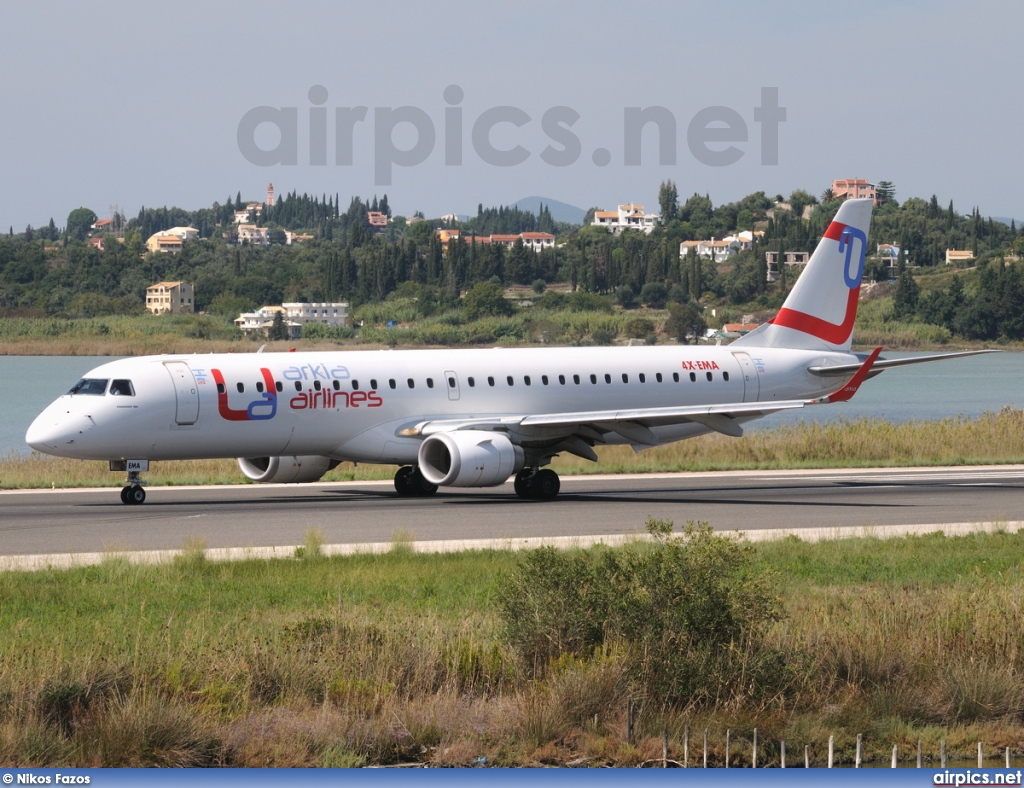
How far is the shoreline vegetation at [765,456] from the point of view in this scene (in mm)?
42156

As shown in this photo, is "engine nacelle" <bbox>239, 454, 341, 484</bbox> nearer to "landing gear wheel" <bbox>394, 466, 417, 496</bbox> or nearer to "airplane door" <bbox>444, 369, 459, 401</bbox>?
"landing gear wheel" <bbox>394, 466, 417, 496</bbox>

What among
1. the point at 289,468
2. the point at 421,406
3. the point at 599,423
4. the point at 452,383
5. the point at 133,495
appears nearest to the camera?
the point at 133,495

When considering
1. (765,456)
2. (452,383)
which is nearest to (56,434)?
(452,383)

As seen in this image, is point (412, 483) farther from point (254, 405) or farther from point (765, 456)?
point (765, 456)

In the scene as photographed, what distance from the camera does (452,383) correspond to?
35312 mm

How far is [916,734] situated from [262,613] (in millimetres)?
7561

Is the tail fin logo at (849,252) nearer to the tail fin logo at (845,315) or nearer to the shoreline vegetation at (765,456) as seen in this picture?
the tail fin logo at (845,315)

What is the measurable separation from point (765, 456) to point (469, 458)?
16.7 meters

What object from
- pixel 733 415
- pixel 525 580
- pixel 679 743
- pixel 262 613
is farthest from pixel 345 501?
pixel 679 743

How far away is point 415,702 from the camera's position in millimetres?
13648

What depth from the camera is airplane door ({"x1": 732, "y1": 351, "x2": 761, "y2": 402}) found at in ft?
129

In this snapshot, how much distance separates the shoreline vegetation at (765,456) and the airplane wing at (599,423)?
7.09 metres

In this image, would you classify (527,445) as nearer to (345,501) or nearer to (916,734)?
(345,501)

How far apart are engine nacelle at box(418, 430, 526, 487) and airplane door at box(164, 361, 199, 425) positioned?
4875 millimetres
